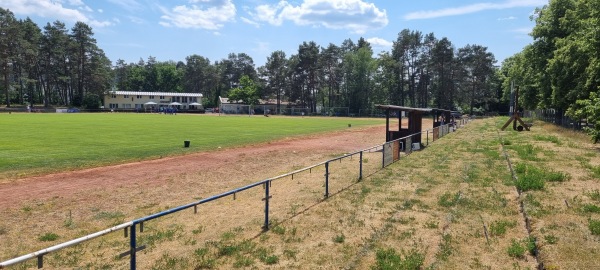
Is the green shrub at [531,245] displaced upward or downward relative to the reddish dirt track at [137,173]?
upward

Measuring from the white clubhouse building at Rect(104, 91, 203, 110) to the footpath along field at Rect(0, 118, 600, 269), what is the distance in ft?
361

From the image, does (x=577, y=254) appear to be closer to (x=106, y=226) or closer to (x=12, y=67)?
(x=106, y=226)

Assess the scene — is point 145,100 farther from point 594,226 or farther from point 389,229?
point 594,226

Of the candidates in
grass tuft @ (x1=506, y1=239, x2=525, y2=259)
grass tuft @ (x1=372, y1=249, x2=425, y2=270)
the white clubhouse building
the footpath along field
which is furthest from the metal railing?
the white clubhouse building

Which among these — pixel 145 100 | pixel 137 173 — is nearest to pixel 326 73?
pixel 145 100

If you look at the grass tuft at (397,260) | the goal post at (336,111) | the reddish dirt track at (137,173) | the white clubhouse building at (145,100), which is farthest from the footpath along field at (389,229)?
the white clubhouse building at (145,100)

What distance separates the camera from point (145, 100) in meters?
121

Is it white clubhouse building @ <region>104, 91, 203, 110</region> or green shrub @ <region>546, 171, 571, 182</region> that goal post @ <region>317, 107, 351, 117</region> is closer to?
white clubhouse building @ <region>104, 91, 203, 110</region>

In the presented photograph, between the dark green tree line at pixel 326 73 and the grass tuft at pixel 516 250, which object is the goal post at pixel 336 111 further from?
the grass tuft at pixel 516 250

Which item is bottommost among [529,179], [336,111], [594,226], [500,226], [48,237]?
[48,237]

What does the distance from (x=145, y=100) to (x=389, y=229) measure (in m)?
124

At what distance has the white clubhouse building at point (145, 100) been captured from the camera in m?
116

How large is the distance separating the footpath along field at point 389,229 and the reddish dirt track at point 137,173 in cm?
162

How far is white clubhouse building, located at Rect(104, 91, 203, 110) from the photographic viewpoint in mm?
116281
